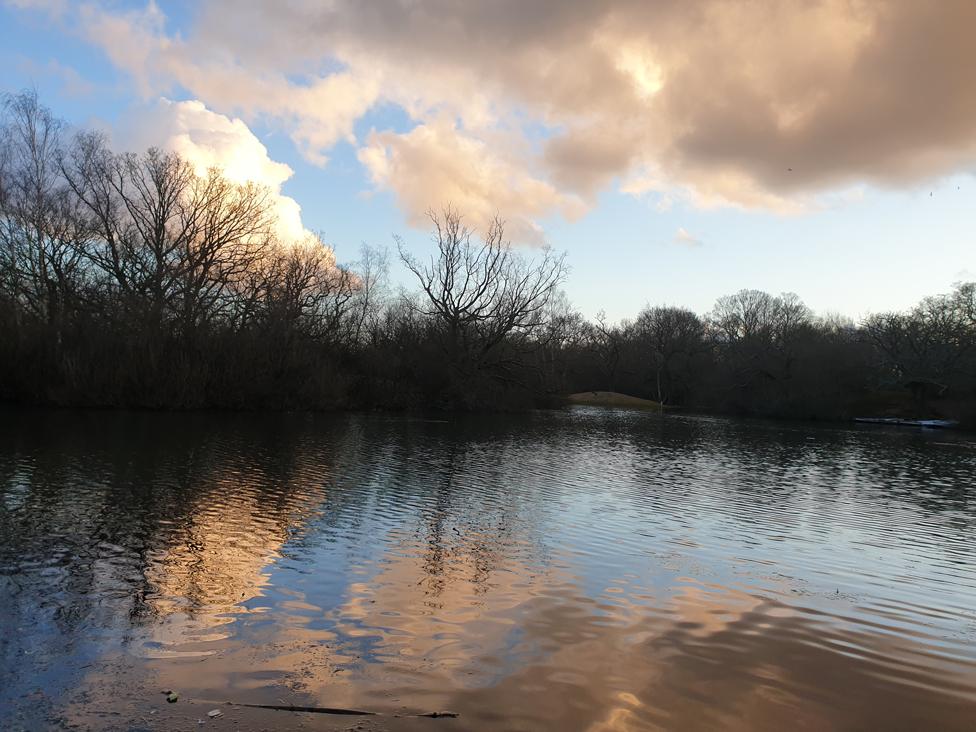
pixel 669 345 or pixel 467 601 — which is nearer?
pixel 467 601

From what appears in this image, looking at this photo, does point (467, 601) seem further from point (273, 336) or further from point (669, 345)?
point (669, 345)

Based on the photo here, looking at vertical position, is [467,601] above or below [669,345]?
below

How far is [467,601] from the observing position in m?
7.29

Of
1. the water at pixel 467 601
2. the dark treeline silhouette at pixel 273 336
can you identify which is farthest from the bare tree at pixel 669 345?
the water at pixel 467 601

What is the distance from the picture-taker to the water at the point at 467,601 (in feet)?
16.1

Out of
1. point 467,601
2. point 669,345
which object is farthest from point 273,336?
point 669,345

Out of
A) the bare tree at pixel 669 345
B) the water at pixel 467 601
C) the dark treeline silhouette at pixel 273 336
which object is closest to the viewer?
the water at pixel 467 601

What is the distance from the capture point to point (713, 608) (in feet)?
24.6

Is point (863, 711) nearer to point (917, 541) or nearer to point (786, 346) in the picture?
point (917, 541)

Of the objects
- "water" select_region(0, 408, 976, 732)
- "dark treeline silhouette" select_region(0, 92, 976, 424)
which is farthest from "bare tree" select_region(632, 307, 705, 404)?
"water" select_region(0, 408, 976, 732)

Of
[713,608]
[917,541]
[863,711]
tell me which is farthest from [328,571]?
[917,541]

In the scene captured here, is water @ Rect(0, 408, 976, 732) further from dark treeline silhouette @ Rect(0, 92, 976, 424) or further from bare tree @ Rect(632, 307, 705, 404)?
bare tree @ Rect(632, 307, 705, 404)

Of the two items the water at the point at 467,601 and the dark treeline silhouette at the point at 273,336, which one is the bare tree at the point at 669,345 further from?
the water at the point at 467,601

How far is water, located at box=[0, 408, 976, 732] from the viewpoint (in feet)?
16.1
